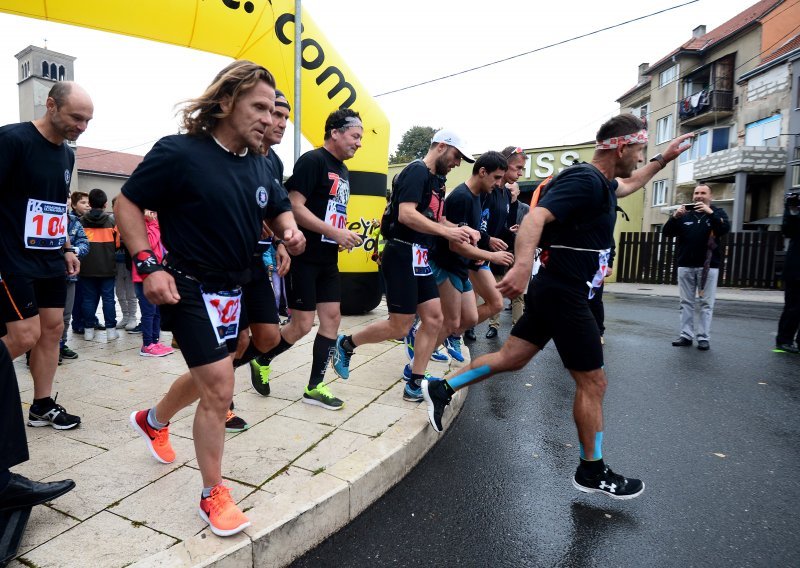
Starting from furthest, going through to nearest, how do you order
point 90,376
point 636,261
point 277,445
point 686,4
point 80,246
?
point 636,261, point 686,4, point 80,246, point 90,376, point 277,445

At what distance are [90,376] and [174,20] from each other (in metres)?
3.85

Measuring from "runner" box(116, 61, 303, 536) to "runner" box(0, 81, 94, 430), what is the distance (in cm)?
139

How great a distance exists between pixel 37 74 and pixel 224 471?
56844 millimetres

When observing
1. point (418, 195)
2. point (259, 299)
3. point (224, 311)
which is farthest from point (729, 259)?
point (224, 311)

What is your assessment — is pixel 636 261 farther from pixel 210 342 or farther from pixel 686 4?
pixel 210 342

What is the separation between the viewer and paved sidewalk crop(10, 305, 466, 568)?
2008 mm

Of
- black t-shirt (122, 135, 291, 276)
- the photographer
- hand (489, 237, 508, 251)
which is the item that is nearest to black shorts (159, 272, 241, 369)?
black t-shirt (122, 135, 291, 276)

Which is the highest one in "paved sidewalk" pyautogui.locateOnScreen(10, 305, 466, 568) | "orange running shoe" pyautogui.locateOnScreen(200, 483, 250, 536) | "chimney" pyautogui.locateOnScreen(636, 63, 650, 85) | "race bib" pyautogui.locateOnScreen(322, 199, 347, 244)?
"chimney" pyautogui.locateOnScreen(636, 63, 650, 85)

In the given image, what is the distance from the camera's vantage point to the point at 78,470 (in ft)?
8.66

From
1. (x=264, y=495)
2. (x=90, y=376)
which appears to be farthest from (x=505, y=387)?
(x=90, y=376)

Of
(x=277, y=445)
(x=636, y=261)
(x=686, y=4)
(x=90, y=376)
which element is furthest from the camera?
(x=636, y=261)

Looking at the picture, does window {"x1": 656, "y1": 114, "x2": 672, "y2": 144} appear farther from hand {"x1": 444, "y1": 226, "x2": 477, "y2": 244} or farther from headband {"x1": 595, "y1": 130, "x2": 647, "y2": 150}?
headband {"x1": 595, "y1": 130, "x2": 647, "y2": 150}

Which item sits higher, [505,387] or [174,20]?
[174,20]

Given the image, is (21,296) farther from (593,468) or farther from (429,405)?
(593,468)
